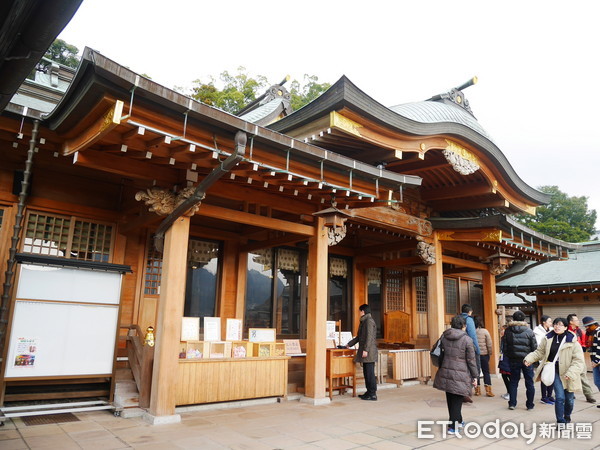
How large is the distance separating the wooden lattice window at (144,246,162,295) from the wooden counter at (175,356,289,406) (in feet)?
8.23

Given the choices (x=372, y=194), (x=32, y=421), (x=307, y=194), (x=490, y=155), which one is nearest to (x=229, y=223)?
(x=307, y=194)

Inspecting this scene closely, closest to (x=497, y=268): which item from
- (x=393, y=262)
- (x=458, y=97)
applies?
(x=393, y=262)

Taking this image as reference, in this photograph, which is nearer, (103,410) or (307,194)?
(103,410)

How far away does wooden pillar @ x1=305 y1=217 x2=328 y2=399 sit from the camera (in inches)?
297

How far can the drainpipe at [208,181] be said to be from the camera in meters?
5.00

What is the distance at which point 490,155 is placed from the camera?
31.8 feet

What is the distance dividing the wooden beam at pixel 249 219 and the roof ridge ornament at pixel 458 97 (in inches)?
227

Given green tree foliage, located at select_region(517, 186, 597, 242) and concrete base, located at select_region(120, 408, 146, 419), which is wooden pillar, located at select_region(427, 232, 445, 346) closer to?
concrete base, located at select_region(120, 408, 146, 419)

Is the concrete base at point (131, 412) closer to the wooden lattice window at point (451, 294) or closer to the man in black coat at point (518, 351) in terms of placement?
the man in black coat at point (518, 351)

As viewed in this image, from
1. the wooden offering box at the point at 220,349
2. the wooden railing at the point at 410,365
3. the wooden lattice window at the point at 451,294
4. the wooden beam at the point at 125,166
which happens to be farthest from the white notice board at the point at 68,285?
the wooden lattice window at the point at 451,294

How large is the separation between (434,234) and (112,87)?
8.66 meters

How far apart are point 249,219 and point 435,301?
575cm

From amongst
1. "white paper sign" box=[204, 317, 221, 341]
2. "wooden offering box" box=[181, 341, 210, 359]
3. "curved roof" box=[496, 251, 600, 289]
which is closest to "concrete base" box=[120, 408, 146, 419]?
"wooden offering box" box=[181, 341, 210, 359]

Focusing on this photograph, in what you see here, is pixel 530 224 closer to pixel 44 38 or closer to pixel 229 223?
pixel 229 223
